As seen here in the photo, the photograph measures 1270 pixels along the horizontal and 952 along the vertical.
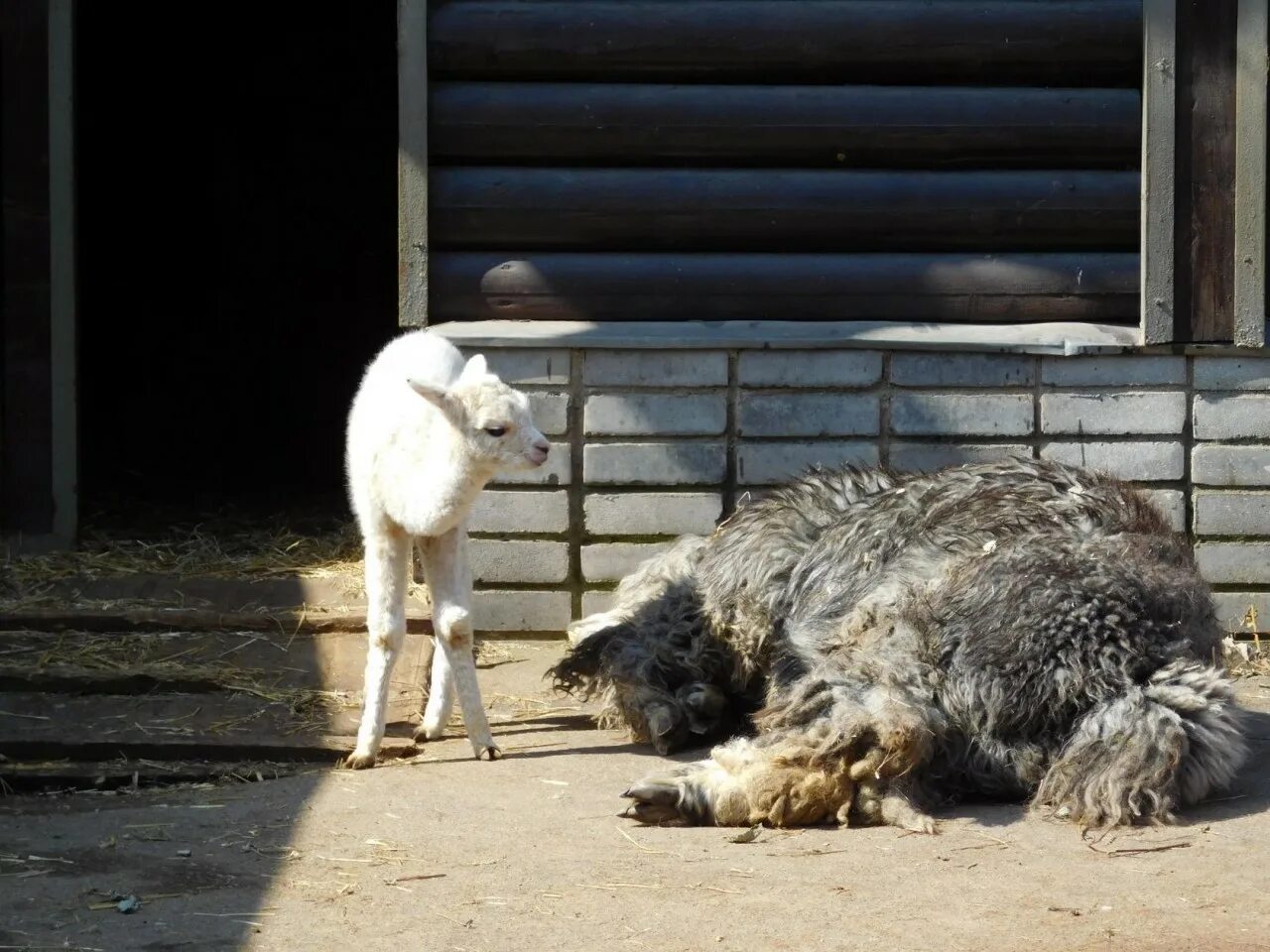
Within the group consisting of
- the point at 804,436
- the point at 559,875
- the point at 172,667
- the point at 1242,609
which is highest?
the point at 804,436

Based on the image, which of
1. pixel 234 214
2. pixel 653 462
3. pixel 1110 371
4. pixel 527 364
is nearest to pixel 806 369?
pixel 653 462

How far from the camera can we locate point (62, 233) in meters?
6.99

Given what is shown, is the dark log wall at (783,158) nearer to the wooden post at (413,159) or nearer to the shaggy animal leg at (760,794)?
the wooden post at (413,159)

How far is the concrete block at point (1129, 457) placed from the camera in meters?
6.42

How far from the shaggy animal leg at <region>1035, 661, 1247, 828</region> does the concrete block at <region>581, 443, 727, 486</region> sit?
7.88 ft

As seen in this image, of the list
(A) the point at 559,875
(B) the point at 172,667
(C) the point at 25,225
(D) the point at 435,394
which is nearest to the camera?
(A) the point at 559,875

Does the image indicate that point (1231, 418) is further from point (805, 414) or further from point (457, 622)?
point (457, 622)

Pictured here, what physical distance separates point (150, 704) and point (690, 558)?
6.21ft

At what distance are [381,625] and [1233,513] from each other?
11.6 ft

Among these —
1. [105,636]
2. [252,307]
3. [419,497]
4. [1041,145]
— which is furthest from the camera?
[252,307]

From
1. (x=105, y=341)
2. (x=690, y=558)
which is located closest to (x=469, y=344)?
(x=690, y=558)

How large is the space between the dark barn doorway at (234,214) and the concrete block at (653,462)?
195 inches

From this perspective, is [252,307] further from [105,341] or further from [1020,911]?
[1020,911]

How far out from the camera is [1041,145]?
648 cm
